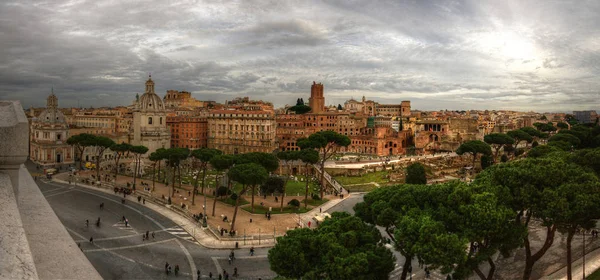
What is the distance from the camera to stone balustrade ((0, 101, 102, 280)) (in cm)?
295

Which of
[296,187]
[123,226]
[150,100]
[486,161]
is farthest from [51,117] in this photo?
[486,161]

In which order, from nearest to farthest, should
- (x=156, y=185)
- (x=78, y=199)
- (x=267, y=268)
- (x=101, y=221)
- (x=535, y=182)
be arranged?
(x=535, y=182)
(x=267, y=268)
(x=101, y=221)
(x=78, y=199)
(x=156, y=185)

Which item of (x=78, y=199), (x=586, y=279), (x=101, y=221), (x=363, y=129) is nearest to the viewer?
(x=586, y=279)

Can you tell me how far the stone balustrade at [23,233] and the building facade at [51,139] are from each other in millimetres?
69238

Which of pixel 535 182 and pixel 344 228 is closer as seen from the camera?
pixel 344 228

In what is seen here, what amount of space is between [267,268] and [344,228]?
11274 millimetres

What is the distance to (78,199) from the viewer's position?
135 ft

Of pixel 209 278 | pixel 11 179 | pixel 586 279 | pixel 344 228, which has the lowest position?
pixel 209 278

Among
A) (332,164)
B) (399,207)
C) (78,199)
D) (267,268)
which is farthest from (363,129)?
(399,207)

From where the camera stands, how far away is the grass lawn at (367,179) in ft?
185

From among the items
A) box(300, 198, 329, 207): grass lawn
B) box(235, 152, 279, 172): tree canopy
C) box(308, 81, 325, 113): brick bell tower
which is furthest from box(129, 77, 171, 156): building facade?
box(308, 81, 325, 113): brick bell tower

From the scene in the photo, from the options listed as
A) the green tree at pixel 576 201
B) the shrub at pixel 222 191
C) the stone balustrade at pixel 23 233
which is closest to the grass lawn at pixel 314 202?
the shrub at pixel 222 191

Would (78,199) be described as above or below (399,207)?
below

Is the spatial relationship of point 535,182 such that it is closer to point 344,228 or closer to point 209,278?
point 344,228
